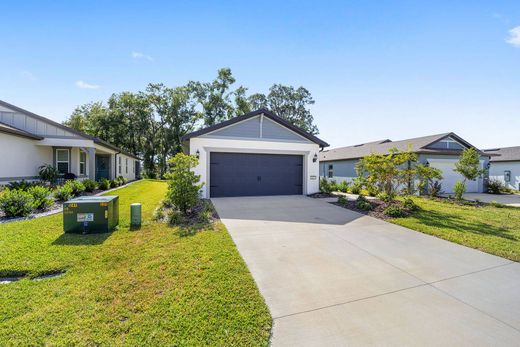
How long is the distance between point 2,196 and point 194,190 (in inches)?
224

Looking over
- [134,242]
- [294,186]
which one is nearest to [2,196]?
[134,242]

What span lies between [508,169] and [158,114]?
3998 centimetres

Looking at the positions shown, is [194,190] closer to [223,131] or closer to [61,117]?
[223,131]

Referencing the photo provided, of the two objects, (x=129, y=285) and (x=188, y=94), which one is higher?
(x=188, y=94)

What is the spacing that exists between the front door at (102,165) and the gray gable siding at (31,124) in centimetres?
660

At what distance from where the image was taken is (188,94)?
32.8 m

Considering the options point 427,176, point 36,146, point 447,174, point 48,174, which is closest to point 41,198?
point 48,174

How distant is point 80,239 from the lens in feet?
17.1

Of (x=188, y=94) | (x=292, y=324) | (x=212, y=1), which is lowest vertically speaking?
(x=292, y=324)

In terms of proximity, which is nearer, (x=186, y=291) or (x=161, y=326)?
(x=161, y=326)

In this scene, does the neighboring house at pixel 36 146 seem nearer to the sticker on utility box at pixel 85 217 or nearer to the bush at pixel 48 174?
the bush at pixel 48 174

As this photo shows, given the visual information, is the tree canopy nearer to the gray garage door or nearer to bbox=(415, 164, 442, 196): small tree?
the gray garage door

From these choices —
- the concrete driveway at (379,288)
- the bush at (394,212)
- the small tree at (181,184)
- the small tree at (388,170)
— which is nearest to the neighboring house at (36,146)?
the small tree at (181,184)

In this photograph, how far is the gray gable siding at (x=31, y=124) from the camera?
1198 cm
